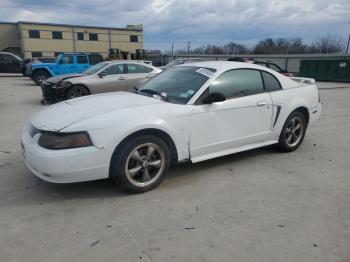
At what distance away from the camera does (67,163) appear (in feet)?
10.8

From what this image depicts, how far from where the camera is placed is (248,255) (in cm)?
269

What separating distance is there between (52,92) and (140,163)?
7.59m

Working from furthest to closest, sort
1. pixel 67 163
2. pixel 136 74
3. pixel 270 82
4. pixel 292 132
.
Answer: pixel 136 74 < pixel 292 132 < pixel 270 82 < pixel 67 163

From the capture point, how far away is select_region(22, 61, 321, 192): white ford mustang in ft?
11.1

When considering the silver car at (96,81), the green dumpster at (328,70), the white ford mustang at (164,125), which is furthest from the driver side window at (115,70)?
the green dumpster at (328,70)

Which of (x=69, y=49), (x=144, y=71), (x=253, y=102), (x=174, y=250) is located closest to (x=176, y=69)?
(x=253, y=102)

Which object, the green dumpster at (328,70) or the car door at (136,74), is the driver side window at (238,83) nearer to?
the car door at (136,74)

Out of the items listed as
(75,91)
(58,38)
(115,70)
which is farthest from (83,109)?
(58,38)

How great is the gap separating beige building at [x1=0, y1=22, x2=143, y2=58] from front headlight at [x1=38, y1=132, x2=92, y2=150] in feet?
152

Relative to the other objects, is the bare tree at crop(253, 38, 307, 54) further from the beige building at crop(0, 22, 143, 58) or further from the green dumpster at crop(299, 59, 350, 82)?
the green dumpster at crop(299, 59, 350, 82)

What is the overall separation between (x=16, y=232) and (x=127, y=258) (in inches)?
Answer: 45.1

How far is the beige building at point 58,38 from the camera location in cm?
4988

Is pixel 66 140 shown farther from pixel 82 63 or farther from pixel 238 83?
pixel 82 63

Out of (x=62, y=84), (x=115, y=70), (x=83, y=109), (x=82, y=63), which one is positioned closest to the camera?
(x=83, y=109)
